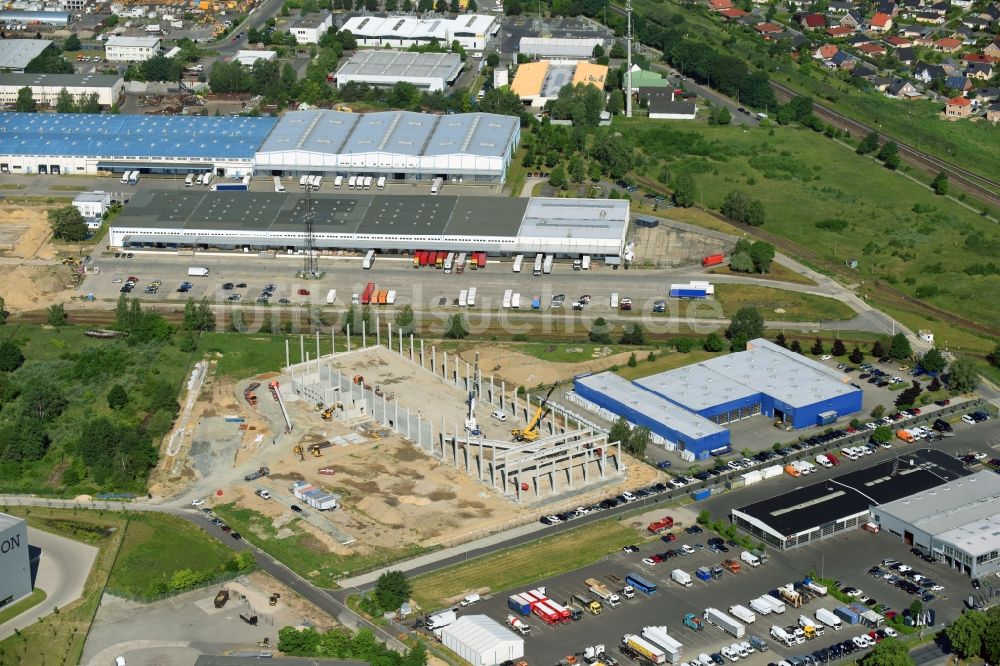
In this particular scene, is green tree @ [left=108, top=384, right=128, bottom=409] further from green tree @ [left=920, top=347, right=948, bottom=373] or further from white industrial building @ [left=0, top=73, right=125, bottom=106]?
white industrial building @ [left=0, top=73, right=125, bottom=106]

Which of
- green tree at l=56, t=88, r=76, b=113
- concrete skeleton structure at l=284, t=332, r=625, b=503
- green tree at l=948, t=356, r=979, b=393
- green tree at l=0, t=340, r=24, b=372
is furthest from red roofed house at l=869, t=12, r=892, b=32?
green tree at l=0, t=340, r=24, b=372

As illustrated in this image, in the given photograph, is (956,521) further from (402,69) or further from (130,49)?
(130,49)

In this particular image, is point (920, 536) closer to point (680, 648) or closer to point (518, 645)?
point (680, 648)

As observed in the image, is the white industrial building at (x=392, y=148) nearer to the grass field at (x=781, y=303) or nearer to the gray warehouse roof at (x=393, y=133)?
the gray warehouse roof at (x=393, y=133)

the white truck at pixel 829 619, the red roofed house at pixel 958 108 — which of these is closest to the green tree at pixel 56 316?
the white truck at pixel 829 619

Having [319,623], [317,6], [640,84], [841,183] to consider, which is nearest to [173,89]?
[317,6]

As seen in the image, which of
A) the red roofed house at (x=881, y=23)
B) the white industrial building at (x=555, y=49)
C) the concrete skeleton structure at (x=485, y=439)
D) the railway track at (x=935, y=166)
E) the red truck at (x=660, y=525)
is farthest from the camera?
the red roofed house at (x=881, y=23)
